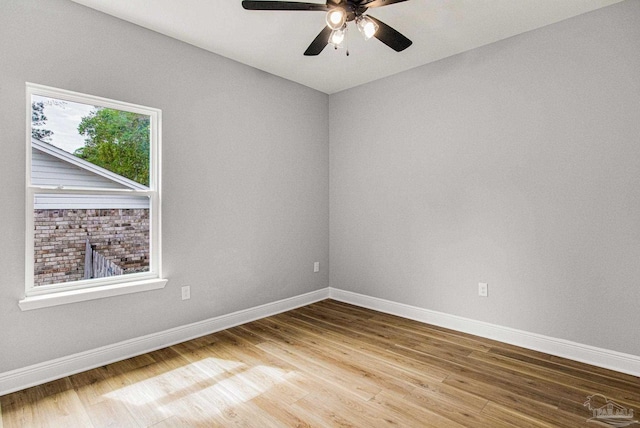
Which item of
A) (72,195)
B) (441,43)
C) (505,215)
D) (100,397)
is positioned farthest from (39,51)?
(505,215)

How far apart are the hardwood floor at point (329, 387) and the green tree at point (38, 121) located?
5.62 ft

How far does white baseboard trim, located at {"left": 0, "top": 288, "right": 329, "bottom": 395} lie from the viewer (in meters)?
2.25

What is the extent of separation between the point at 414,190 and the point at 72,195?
3.06m

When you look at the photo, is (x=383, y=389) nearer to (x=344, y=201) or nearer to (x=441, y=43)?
(x=344, y=201)

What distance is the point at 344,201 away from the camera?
4.33m

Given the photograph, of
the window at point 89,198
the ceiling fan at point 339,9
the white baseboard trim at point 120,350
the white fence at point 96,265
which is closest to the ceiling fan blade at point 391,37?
the ceiling fan at point 339,9

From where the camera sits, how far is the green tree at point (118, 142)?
2621 mm

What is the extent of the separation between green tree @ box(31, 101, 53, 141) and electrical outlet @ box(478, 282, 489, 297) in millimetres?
3721

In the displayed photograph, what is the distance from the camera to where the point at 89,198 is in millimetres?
2607

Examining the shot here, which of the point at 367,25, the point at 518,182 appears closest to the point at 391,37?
the point at 367,25

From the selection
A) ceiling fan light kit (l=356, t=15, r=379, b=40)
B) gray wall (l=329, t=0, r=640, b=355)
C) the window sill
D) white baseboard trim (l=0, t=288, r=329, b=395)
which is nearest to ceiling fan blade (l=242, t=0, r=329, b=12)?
ceiling fan light kit (l=356, t=15, r=379, b=40)

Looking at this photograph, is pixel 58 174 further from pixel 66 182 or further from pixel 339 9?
pixel 339 9

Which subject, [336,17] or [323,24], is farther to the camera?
[323,24]

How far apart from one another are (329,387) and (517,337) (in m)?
1.78
